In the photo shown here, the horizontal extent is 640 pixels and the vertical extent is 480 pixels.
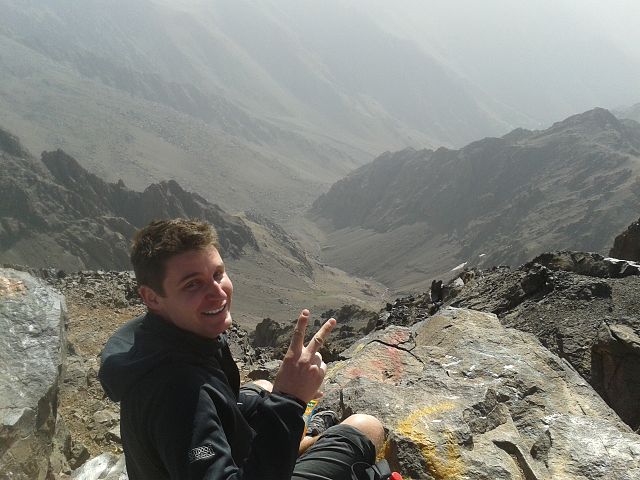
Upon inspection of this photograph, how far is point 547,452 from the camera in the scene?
6.28 meters

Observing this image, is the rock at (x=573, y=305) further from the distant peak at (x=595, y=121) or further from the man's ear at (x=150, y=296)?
the distant peak at (x=595, y=121)

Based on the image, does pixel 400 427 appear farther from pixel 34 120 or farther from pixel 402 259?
pixel 34 120

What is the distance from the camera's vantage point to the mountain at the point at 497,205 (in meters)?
109

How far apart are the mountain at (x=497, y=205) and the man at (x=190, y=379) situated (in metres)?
103

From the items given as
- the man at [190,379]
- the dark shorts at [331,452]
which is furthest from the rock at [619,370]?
the man at [190,379]

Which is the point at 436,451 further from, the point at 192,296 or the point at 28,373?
the point at 28,373

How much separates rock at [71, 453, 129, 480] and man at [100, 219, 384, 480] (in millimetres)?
4641

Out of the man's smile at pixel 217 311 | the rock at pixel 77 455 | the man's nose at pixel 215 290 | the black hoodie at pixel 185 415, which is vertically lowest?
the rock at pixel 77 455

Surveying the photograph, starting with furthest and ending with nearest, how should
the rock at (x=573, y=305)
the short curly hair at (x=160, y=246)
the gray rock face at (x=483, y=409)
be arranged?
the rock at (x=573, y=305) < the gray rock face at (x=483, y=409) < the short curly hair at (x=160, y=246)

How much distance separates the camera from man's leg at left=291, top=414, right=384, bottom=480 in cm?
457

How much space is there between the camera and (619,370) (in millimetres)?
10195

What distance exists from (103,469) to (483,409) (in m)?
5.53

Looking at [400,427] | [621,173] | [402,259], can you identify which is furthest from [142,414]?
[402,259]

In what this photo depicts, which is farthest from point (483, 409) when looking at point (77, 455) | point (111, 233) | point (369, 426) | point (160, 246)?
point (111, 233)
